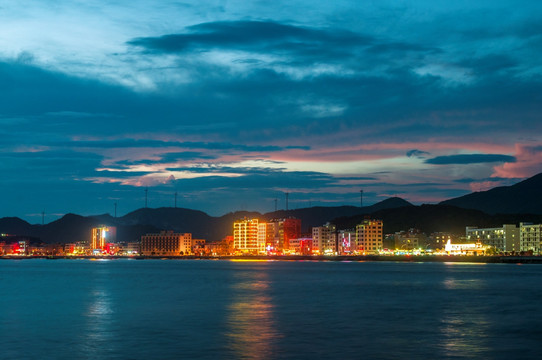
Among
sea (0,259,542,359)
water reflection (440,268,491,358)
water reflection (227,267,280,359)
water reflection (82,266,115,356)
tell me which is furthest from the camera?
water reflection (82,266,115,356)

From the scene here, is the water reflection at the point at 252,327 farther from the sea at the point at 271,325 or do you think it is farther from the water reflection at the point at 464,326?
the water reflection at the point at 464,326

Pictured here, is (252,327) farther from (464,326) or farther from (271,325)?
(464,326)

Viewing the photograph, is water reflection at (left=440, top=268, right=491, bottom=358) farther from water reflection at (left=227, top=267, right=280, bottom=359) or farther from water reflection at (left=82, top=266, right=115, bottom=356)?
water reflection at (left=82, top=266, right=115, bottom=356)

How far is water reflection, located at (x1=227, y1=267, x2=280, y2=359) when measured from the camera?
3503 centimetres

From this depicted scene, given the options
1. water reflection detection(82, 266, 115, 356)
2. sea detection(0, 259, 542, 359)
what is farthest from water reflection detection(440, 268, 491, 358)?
water reflection detection(82, 266, 115, 356)

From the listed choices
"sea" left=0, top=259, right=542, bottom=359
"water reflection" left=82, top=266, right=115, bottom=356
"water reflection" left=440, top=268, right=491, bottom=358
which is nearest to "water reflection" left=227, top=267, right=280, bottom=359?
"sea" left=0, top=259, right=542, bottom=359

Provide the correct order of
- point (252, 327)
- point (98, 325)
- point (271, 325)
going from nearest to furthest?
point (252, 327) → point (271, 325) → point (98, 325)

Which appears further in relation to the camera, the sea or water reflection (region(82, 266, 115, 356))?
water reflection (region(82, 266, 115, 356))

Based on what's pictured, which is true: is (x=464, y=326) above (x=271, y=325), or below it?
below

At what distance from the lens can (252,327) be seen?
147ft

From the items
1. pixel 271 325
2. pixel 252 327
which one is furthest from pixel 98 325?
pixel 271 325

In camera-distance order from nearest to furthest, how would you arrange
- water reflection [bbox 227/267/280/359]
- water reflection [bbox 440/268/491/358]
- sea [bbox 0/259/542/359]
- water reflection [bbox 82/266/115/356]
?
sea [bbox 0/259/542/359]
water reflection [bbox 227/267/280/359]
water reflection [bbox 440/268/491/358]
water reflection [bbox 82/266/115/356]

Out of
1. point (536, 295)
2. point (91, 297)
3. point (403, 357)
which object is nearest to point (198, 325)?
point (403, 357)

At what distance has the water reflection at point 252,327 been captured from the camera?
115 ft
